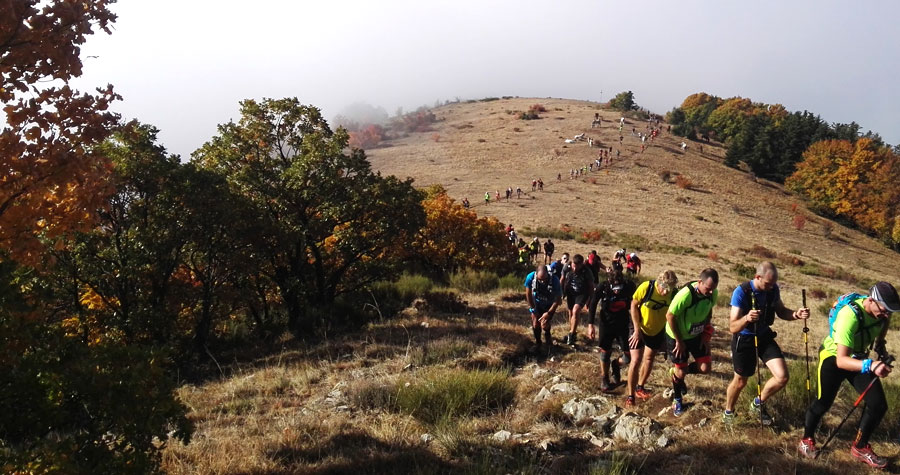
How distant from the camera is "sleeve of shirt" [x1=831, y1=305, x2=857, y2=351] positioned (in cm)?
440

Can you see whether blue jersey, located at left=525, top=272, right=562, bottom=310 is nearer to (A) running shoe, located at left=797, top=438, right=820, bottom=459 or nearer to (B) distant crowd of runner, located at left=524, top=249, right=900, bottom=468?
(B) distant crowd of runner, located at left=524, top=249, right=900, bottom=468

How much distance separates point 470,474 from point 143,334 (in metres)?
7.63

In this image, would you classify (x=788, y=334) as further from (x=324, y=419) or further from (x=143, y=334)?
(x=143, y=334)

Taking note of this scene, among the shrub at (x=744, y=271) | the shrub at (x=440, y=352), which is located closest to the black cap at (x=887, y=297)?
the shrub at (x=440, y=352)

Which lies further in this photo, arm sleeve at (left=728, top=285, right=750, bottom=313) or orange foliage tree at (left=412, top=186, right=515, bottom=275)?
orange foliage tree at (left=412, top=186, right=515, bottom=275)

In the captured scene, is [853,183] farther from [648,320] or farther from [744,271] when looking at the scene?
[648,320]

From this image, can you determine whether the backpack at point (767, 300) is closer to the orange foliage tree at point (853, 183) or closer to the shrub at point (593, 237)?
the shrub at point (593, 237)

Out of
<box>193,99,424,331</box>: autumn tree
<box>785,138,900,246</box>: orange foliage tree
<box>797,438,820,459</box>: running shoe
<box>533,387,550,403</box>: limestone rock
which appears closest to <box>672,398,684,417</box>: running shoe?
<box>797,438,820,459</box>: running shoe

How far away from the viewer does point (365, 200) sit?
12.5 meters

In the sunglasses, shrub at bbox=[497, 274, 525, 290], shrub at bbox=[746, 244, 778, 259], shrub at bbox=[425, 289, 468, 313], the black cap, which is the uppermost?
the black cap

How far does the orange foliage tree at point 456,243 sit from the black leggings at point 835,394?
12988mm

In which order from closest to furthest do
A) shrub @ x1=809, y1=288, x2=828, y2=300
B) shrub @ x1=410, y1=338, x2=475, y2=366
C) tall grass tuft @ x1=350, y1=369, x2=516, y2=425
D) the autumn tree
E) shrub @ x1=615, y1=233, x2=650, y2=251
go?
tall grass tuft @ x1=350, y1=369, x2=516, y2=425
shrub @ x1=410, y1=338, x2=475, y2=366
the autumn tree
shrub @ x1=809, y1=288, x2=828, y2=300
shrub @ x1=615, y1=233, x2=650, y2=251

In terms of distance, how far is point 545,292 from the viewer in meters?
8.16

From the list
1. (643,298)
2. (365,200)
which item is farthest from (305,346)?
(643,298)
